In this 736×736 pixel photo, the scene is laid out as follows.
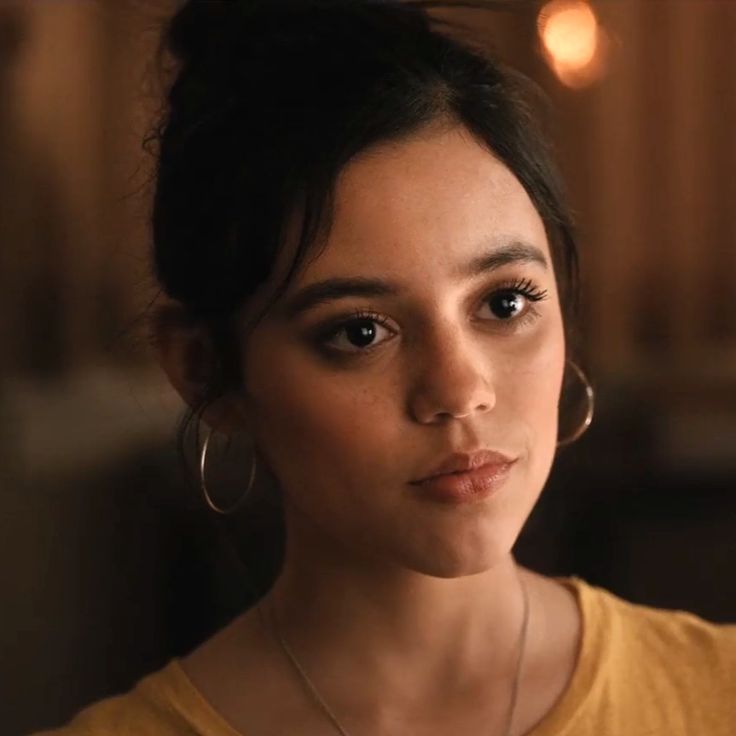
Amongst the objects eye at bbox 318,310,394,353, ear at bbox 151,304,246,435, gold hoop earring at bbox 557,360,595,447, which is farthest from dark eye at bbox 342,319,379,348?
gold hoop earring at bbox 557,360,595,447

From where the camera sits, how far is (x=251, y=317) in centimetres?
69

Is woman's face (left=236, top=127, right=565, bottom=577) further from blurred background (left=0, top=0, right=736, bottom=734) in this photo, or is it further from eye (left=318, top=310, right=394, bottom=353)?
blurred background (left=0, top=0, right=736, bottom=734)

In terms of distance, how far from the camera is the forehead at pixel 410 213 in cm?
63

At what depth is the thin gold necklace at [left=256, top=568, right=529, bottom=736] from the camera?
2.33ft

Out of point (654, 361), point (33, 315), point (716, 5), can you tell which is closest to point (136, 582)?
point (33, 315)

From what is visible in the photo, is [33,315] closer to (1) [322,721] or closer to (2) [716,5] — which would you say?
(1) [322,721]

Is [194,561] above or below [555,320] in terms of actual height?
below

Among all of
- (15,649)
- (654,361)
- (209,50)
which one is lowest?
(15,649)

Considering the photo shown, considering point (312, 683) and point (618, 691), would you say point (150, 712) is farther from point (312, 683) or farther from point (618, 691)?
point (618, 691)

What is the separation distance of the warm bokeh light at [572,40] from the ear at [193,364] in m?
0.38

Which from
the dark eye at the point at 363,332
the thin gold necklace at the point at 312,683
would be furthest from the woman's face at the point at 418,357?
the thin gold necklace at the point at 312,683

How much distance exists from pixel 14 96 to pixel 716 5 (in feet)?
1.91

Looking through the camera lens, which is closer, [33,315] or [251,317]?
[251,317]

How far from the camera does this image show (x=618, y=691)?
71 cm
